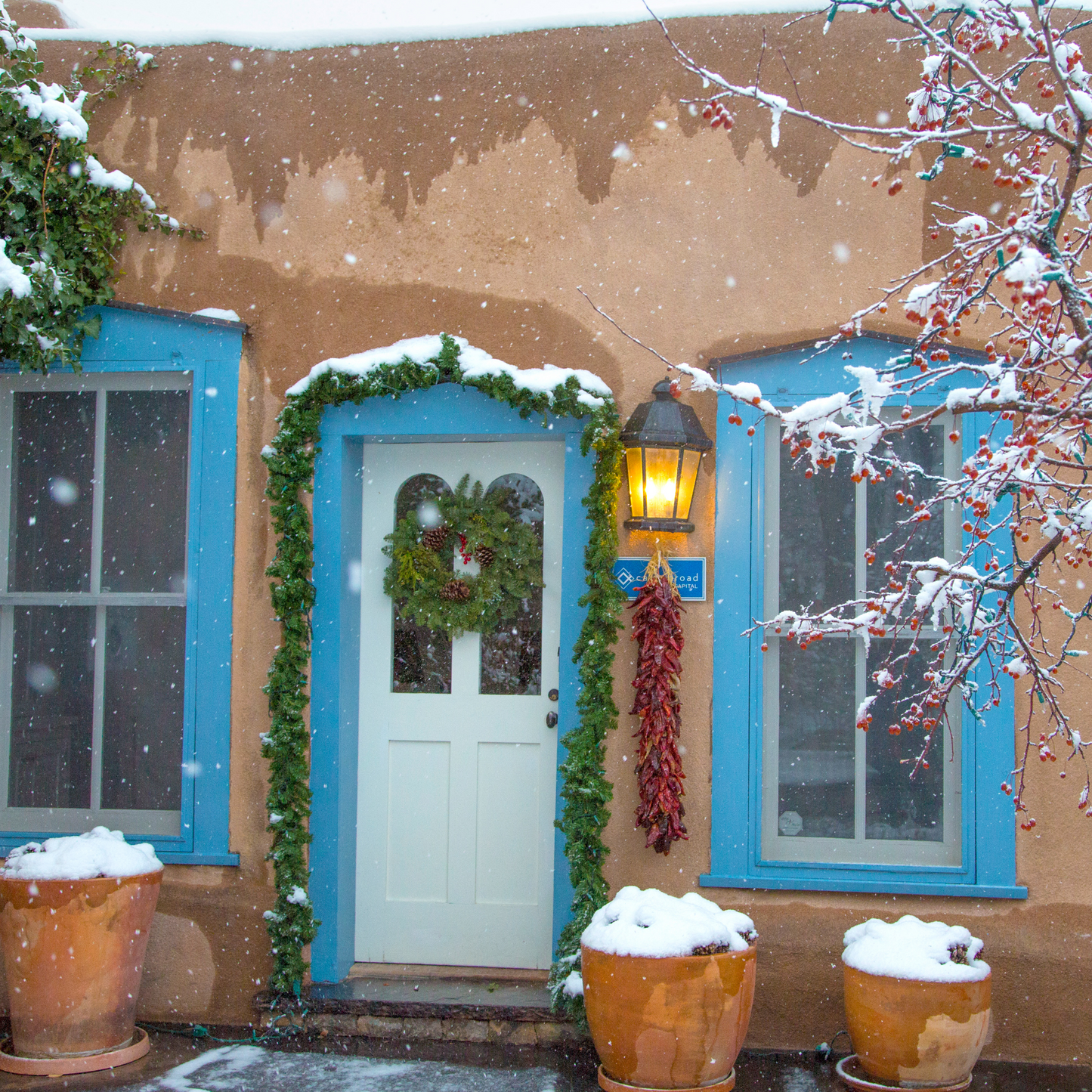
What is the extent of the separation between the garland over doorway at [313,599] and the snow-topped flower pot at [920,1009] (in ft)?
3.46

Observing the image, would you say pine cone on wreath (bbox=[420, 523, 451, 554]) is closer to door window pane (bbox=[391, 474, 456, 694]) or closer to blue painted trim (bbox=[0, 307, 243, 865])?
door window pane (bbox=[391, 474, 456, 694])

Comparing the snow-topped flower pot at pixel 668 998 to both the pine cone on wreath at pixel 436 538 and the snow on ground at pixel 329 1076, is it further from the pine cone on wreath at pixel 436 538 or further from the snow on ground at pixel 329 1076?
the pine cone on wreath at pixel 436 538

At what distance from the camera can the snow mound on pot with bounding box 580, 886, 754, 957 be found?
12.5 feet

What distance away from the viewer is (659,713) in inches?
172

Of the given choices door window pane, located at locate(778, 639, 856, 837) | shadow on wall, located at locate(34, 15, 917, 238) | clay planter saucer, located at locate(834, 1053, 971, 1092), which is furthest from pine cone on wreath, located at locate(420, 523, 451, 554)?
clay planter saucer, located at locate(834, 1053, 971, 1092)

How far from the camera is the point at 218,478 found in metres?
4.82

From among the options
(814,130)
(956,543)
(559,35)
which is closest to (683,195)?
(814,130)

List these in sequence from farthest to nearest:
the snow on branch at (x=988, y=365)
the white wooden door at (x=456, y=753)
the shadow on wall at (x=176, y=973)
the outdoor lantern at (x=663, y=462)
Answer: the white wooden door at (x=456, y=753), the shadow on wall at (x=176, y=973), the outdoor lantern at (x=663, y=462), the snow on branch at (x=988, y=365)

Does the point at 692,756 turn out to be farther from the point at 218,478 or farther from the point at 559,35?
the point at 559,35

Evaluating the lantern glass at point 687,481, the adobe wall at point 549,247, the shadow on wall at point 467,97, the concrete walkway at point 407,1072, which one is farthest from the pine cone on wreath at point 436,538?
the concrete walkway at point 407,1072

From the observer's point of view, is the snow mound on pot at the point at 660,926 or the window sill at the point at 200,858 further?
the window sill at the point at 200,858

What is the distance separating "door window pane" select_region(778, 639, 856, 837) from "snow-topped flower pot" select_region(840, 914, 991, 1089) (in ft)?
2.12

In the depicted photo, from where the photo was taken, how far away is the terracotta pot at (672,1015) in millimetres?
3791

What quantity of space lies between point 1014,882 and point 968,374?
1.98 meters
